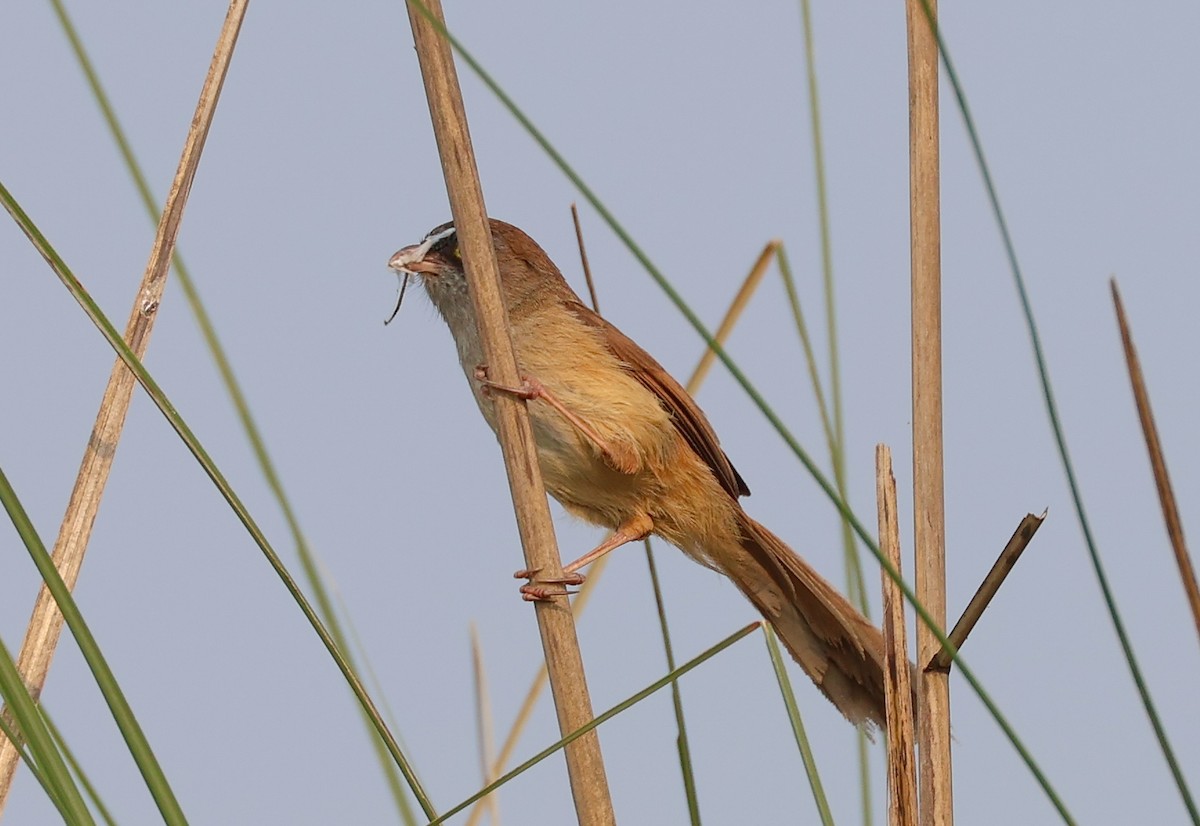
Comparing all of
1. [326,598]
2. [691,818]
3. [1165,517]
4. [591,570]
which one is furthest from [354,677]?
[591,570]

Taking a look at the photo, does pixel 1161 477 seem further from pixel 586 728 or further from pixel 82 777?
pixel 82 777

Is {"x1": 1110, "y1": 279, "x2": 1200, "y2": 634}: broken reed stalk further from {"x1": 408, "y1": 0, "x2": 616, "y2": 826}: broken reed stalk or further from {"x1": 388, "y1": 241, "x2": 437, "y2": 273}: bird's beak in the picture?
{"x1": 388, "y1": 241, "x2": 437, "y2": 273}: bird's beak

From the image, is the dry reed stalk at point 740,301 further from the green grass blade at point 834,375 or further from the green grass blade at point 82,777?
the green grass blade at point 82,777

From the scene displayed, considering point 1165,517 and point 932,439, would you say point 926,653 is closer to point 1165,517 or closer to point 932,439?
point 932,439

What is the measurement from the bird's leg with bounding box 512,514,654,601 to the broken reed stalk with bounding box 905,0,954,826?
620 mm

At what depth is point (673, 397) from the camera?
151 inches

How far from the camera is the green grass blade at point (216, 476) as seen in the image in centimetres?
172

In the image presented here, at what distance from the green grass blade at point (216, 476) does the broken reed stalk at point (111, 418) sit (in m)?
0.41

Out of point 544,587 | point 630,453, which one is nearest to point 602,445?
point 630,453

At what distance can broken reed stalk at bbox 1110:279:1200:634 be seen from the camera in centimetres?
167

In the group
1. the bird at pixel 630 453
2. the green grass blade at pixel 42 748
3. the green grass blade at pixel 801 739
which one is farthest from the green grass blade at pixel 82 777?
the bird at pixel 630 453

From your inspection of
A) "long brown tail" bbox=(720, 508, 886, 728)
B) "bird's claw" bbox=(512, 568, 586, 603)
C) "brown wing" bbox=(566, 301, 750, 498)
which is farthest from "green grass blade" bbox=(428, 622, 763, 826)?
"brown wing" bbox=(566, 301, 750, 498)

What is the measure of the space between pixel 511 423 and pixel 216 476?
73 centimetres

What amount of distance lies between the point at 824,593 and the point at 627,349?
91cm
